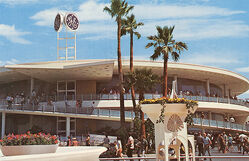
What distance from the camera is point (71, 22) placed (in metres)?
40.4

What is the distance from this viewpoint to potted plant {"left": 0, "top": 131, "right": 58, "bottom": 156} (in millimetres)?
6742

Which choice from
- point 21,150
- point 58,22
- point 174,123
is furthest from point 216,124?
point 21,150

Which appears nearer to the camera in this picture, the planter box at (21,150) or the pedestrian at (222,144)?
the planter box at (21,150)

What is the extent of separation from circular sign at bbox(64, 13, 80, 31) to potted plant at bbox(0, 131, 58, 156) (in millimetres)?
34043

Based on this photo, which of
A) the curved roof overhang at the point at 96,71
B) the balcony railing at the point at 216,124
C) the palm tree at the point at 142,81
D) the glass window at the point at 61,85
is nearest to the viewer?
the palm tree at the point at 142,81

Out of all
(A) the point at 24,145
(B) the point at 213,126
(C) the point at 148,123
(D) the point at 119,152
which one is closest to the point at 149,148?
(C) the point at 148,123

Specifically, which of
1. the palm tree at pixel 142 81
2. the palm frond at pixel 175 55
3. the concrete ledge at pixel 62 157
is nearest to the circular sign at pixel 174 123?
the concrete ledge at pixel 62 157

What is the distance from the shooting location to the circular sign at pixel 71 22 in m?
39.8

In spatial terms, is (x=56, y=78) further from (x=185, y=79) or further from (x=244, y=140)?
(x=244, y=140)

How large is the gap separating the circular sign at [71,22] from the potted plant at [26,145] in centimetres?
3404

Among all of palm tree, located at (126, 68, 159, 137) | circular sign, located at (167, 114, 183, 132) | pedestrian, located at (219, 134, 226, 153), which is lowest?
pedestrian, located at (219, 134, 226, 153)

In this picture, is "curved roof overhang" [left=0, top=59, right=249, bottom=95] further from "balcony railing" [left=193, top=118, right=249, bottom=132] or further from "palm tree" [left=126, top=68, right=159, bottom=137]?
"balcony railing" [left=193, top=118, right=249, bottom=132]

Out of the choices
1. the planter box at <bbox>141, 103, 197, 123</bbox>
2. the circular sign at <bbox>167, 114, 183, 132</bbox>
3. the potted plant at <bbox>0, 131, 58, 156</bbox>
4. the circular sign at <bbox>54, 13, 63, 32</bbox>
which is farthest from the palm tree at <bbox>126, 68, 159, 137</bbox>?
the potted plant at <bbox>0, 131, 58, 156</bbox>

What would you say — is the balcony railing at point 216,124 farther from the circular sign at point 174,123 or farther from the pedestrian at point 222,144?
the circular sign at point 174,123
